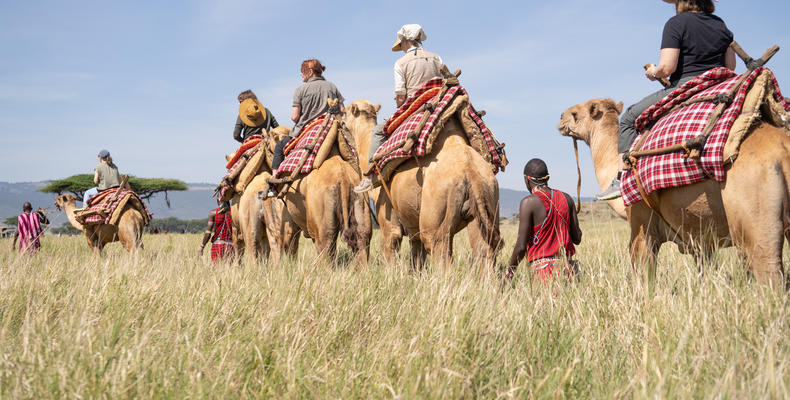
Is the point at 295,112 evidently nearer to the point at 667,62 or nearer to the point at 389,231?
the point at 389,231

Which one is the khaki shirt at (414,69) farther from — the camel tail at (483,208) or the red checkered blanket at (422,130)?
the camel tail at (483,208)

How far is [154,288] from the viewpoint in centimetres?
455

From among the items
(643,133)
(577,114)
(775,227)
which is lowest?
(775,227)

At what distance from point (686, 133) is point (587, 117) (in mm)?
2746

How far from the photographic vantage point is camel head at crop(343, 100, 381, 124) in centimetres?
764

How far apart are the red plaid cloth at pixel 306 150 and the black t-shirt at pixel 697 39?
3.98m

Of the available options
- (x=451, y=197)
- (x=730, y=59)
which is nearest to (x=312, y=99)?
(x=451, y=197)

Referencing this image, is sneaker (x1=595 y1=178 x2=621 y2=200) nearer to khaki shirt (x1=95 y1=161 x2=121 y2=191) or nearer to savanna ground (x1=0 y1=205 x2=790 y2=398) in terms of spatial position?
savanna ground (x1=0 y1=205 x2=790 y2=398)

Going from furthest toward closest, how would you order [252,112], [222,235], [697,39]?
[222,235] < [252,112] < [697,39]

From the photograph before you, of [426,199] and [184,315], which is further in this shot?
[426,199]

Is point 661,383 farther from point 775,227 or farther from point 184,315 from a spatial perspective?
point 184,315

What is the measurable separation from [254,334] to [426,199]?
2573mm

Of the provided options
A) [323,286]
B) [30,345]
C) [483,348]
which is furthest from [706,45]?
[30,345]

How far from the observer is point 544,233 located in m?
5.03
